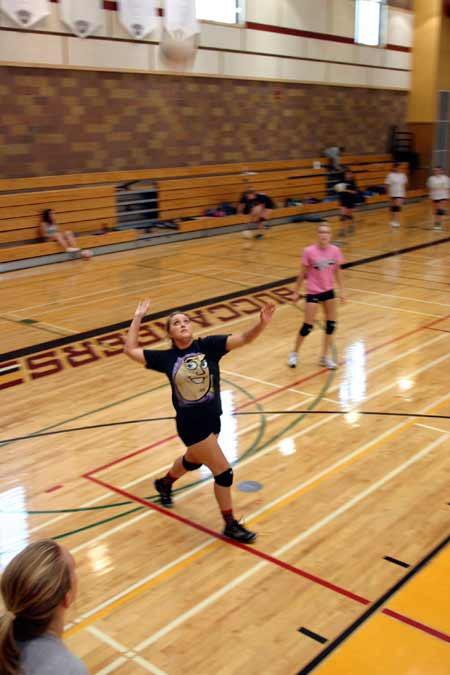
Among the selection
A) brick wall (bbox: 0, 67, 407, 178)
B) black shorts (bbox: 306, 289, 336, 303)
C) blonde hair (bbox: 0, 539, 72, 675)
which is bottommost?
black shorts (bbox: 306, 289, 336, 303)

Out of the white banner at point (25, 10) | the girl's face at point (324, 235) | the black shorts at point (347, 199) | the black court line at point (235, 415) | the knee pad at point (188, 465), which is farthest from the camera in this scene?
the black shorts at point (347, 199)

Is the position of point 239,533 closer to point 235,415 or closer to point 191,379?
point 191,379

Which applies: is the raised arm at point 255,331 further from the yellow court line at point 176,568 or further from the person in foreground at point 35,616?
the person in foreground at point 35,616

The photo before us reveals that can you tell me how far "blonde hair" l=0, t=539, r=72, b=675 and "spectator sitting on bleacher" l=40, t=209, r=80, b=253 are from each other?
1343 centimetres

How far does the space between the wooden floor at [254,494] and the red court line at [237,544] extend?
14 mm

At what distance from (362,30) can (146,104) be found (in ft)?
32.3

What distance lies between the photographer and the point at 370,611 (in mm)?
4219

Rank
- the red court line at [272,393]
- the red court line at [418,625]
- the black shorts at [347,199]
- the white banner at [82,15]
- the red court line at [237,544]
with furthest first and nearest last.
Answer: the black shorts at [347,199] < the white banner at [82,15] < the red court line at [272,393] < the red court line at [237,544] < the red court line at [418,625]

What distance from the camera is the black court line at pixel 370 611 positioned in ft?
12.5

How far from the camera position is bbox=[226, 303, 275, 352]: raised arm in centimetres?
462

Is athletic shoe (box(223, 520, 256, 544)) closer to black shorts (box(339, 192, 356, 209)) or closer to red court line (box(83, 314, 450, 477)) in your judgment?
red court line (box(83, 314, 450, 477))

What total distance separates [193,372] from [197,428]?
0.39 m

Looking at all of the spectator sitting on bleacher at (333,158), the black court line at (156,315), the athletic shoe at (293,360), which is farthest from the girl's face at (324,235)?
the spectator sitting on bleacher at (333,158)

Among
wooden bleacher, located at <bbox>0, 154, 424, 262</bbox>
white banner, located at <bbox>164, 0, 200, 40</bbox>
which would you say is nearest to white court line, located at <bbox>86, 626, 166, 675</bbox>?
wooden bleacher, located at <bbox>0, 154, 424, 262</bbox>
